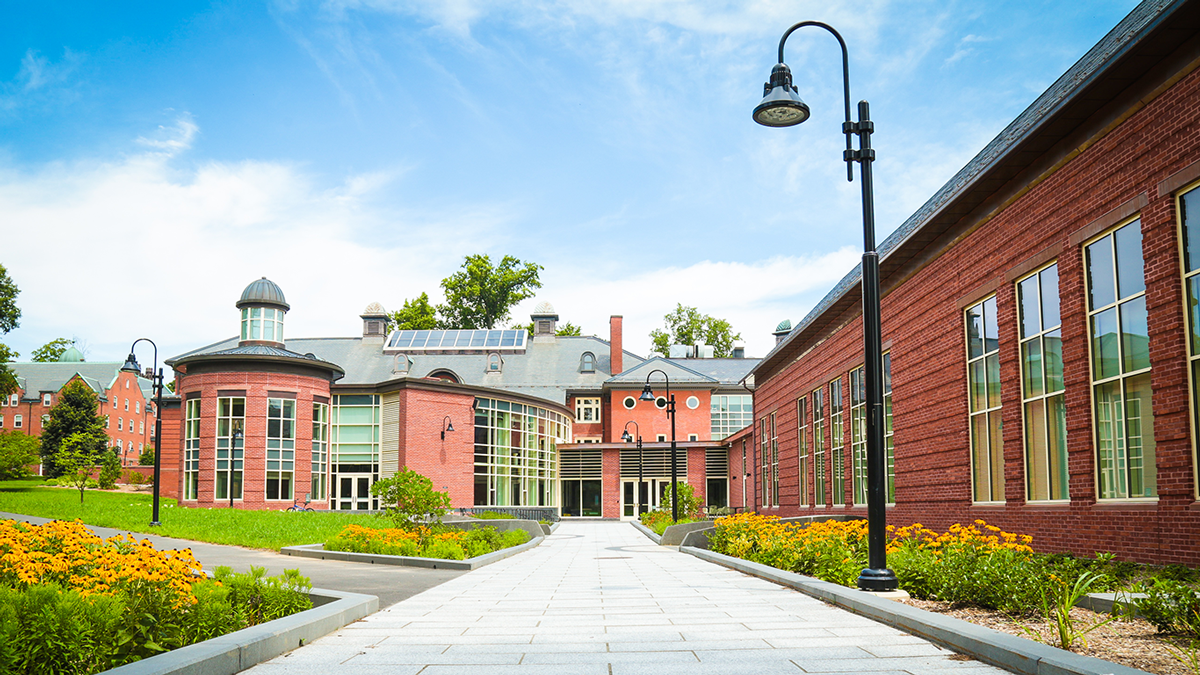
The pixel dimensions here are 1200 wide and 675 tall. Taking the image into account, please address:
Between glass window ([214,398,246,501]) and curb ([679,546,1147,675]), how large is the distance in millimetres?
34277

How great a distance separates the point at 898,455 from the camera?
21.4 meters

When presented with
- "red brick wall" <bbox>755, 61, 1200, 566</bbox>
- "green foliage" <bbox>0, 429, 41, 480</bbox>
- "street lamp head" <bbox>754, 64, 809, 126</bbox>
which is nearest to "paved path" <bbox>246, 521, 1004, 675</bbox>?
"red brick wall" <bbox>755, 61, 1200, 566</bbox>

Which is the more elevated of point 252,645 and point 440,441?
point 440,441

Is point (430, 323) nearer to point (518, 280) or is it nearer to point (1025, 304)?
point (518, 280)

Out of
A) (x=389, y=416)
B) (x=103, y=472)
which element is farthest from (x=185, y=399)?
(x=103, y=472)

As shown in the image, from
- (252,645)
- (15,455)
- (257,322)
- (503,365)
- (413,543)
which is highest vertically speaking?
(257,322)

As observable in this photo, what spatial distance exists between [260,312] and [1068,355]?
39211mm

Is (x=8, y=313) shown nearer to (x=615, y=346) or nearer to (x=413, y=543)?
(x=615, y=346)

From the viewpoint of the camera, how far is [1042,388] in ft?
47.8

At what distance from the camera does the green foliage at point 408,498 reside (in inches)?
838

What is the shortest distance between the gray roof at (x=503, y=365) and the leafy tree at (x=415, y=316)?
9393 mm

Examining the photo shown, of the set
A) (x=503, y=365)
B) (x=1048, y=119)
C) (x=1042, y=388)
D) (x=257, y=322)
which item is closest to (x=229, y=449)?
(x=257, y=322)

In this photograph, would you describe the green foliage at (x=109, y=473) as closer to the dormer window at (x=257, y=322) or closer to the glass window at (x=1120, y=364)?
the dormer window at (x=257, y=322)

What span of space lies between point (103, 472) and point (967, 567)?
58426mm
